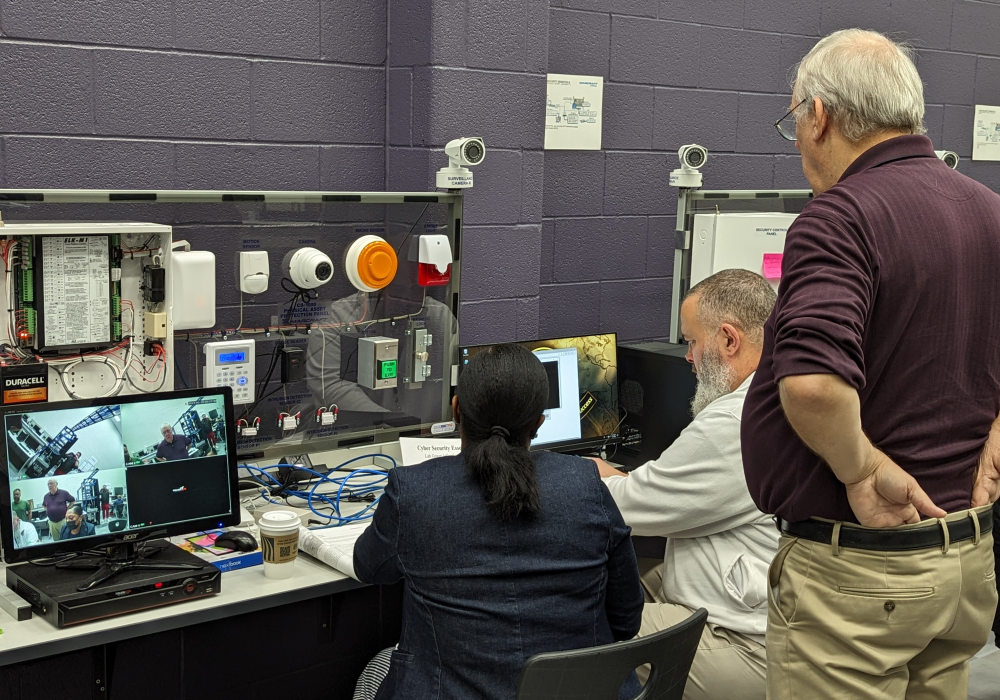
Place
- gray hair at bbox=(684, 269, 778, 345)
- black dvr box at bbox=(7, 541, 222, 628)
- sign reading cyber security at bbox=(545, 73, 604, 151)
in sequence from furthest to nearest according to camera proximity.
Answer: sign reading cyber security at bbox=(545, 73, 604, 151) → gray hair at bbox=(684, 269, 778, 345) → black dvr box at bbox=(7, 541, 222, 628)

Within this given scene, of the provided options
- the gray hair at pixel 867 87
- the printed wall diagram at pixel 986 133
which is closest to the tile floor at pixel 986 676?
the gray hair at pixel 867 87

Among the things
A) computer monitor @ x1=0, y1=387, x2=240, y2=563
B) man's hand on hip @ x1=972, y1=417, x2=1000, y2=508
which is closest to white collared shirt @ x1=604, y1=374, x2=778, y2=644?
man's hand on hip @ x1=972, y1=417, x2=1000, y2=508

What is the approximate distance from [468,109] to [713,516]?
141cm

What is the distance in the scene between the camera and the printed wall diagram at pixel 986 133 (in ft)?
14.7

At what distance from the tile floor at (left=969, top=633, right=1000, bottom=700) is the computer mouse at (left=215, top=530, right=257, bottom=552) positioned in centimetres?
198

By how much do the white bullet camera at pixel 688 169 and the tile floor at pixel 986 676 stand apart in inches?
63.1

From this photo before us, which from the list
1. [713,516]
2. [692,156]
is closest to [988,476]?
[713,516]

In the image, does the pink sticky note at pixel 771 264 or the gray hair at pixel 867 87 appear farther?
the pink sticky note at pixel 771 264

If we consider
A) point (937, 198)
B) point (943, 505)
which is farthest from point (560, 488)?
point (937, 198)

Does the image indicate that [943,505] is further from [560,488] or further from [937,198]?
[560,488]

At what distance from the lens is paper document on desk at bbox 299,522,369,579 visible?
197 cm

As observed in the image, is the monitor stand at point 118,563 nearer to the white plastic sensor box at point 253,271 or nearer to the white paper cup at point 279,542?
the white paper cup at point 279,542

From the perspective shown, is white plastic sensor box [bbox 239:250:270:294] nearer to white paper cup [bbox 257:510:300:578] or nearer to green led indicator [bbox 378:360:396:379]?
green led indicator [bbox 378:360:396:379]

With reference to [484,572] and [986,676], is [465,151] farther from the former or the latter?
[986,676]
